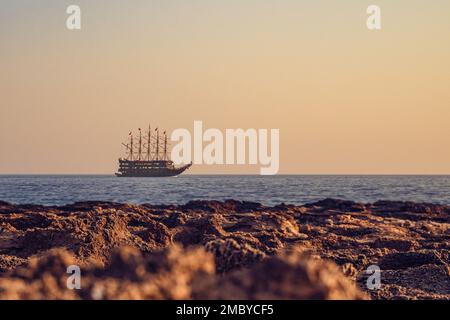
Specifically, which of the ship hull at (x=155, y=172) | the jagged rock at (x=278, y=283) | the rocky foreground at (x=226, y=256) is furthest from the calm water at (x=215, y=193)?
the ship hull at (x=155, y=172)

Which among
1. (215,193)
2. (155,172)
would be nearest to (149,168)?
(155,172)

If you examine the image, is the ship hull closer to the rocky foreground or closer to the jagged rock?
the rocky foreground

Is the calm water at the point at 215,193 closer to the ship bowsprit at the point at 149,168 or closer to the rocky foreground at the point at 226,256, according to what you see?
the rocky foreground at the point at 226,256

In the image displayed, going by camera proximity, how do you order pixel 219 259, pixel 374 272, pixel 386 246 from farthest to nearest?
pixel 386 246 < pixel 374 272 < pixel 219 259

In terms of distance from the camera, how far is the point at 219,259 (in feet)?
15.4

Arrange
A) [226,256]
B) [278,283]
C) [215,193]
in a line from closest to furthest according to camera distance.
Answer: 1. [278,283]
2. [226,256]
3. [215,193]

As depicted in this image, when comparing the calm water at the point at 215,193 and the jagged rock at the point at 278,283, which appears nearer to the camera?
the jagged rock at the point at 278,283

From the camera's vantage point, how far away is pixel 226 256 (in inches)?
188

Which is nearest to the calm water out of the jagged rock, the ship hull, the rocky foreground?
the rocky foreground

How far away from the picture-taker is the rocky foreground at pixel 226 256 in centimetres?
393

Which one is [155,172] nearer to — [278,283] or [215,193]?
[215,193]
